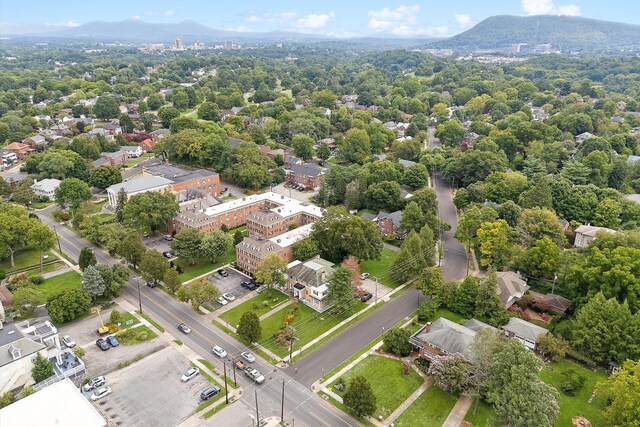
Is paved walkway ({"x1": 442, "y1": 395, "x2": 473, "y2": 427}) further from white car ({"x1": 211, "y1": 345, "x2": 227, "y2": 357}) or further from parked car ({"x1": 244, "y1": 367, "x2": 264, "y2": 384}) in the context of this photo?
white car ({"x1": 211, "y1": 345, "x2": 227, "y2": 357})

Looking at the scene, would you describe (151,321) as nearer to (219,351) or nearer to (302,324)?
(219,351)

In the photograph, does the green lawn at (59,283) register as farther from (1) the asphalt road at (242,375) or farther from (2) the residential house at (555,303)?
(2) the residential house at (555,303)

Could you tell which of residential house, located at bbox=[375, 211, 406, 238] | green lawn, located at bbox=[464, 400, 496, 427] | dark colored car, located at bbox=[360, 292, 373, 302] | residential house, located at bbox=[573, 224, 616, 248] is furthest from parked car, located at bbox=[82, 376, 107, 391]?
residential house, located at bbox=[573, 224, 616, 248]

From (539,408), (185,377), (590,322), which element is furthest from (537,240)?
(185,377)

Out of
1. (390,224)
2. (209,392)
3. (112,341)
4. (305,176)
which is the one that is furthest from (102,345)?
(305,176)

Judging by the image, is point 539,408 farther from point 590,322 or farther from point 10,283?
point 10,283
